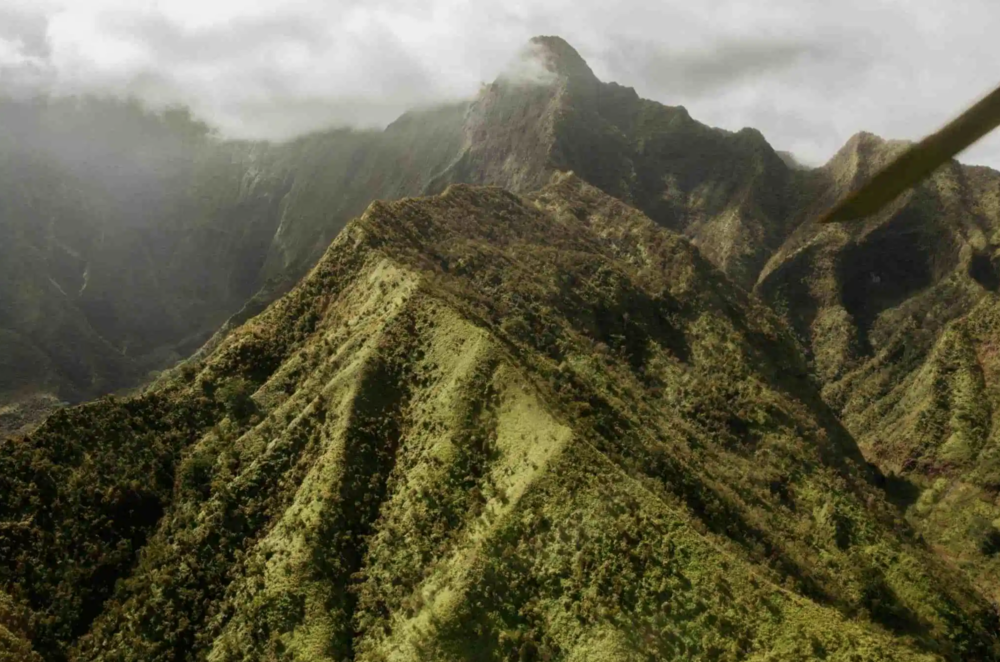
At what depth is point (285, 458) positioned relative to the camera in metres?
64.9

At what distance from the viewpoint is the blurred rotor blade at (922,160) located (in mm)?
5156

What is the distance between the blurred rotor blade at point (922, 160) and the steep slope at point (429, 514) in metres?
45.7

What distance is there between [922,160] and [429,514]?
182 ft

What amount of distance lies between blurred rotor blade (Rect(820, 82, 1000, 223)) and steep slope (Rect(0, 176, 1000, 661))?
4574 centimetres

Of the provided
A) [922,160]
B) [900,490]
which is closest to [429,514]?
[922,160]

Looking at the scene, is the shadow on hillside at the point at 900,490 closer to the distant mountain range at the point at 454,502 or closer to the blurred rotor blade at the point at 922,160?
the distant mountain range at the point at 454,502

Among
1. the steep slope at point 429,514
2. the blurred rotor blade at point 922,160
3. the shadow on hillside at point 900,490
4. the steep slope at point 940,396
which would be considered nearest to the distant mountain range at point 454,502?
the steep slope at point 429,514

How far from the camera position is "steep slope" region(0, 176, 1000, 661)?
49875 millimetres

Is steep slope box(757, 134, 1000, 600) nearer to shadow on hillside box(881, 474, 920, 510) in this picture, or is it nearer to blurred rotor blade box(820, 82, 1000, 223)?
shadow on hillside box(881, 474, 920, 510)

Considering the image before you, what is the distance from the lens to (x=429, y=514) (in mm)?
57969

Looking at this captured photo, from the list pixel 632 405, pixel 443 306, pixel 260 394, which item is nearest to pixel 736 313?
pixel 632 405

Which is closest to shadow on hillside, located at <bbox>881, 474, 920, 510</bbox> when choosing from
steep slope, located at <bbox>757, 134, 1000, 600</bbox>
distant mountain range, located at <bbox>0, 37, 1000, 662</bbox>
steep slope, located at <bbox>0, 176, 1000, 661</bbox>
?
steep slope, located at <bbox>757, 134, 1000, 600</bbox>

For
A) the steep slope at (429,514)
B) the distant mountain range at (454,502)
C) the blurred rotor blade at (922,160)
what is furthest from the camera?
the distant mountain range at (454,502)

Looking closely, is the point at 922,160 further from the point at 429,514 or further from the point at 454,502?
the point at 429,514
